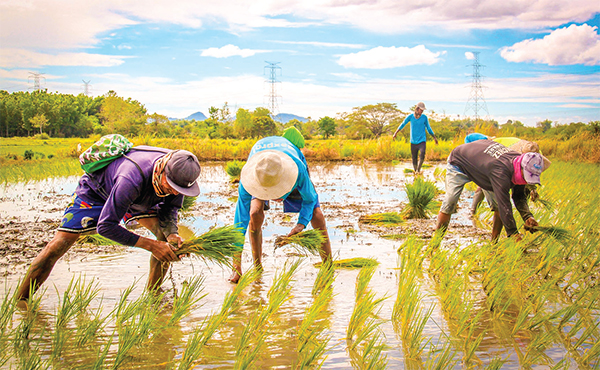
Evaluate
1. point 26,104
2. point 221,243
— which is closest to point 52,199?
A: point 221,243

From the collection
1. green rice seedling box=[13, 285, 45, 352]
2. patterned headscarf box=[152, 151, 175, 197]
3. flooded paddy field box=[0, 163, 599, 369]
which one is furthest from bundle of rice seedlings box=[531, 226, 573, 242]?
green rice seedling box=[13, 285, 45, 352]

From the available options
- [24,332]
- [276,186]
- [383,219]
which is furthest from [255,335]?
[383,219]

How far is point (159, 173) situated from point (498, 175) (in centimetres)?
241

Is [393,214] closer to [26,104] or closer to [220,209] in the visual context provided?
[220,209]

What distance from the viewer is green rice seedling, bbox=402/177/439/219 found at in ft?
18.7

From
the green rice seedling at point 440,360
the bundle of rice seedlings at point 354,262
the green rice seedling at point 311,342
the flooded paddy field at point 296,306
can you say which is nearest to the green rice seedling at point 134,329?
the flooded paddy field at point 296,306

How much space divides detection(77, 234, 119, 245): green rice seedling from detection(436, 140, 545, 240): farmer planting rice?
280 centimetres

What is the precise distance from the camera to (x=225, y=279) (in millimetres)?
3430

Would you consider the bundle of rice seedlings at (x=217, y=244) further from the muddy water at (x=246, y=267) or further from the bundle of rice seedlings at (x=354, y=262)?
the bundle of rice seedlings at (x=354, y=262)

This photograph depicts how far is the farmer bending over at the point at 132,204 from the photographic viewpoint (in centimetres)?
236

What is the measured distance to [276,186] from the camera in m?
2.83

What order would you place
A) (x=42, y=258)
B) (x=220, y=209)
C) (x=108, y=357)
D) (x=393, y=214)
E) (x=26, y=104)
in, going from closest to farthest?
(x=108, y=357) < (x=42, y=258) < (x=393, y=214) < (x=220, y=209) < (x=26, y=104)

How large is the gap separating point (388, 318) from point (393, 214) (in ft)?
9.33

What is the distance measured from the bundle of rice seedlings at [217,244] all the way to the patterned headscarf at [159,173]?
0.34 m
